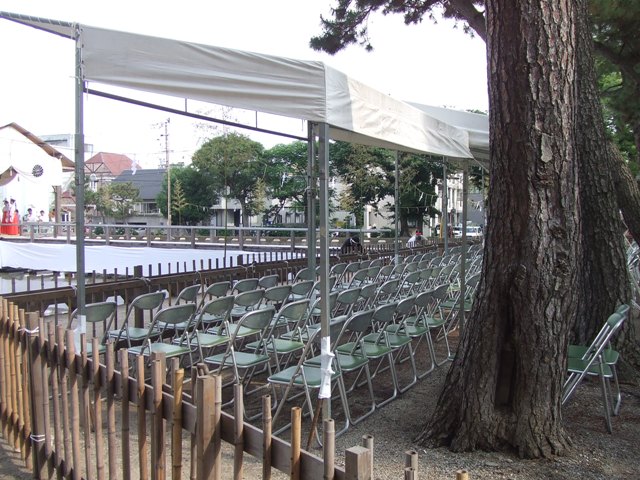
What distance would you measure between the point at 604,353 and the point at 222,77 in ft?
11.8

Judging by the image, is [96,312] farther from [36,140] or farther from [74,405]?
[36,140]

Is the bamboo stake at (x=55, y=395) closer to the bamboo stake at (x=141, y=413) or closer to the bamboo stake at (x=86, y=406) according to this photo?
the bamboo stake at (x=86, y=406)

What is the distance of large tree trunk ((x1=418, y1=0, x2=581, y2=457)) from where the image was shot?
10.8ft

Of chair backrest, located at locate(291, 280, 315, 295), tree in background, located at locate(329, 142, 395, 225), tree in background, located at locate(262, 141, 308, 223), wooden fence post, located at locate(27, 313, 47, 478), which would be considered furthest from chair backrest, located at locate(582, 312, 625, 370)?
tree in background, located at locate(262, 141, 308, 223)

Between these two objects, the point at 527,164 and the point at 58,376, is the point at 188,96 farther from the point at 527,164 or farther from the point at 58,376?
the point at 527,164

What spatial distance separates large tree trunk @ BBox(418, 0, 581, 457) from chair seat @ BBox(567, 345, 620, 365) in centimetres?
105

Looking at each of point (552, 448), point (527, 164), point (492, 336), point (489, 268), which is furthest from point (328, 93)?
point (552, 448)

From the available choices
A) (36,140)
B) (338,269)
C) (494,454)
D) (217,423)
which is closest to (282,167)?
(36,140)

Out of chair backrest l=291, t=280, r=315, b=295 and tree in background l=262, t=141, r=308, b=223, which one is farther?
tree in background l=262, t=141, r=308, b=223

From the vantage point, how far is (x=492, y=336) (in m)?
3.44

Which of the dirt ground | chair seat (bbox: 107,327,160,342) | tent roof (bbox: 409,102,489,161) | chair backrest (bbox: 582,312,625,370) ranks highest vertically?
tent roof (bbox: 409,102,489,161)

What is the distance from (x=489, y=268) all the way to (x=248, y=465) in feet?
6.28

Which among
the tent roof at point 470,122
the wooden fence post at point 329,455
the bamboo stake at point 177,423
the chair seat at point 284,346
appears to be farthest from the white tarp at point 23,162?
the wooden fence post at point 329,455

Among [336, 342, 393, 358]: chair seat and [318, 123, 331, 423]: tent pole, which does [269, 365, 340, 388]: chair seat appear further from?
[336, 342, 393, 358]: chair seat
